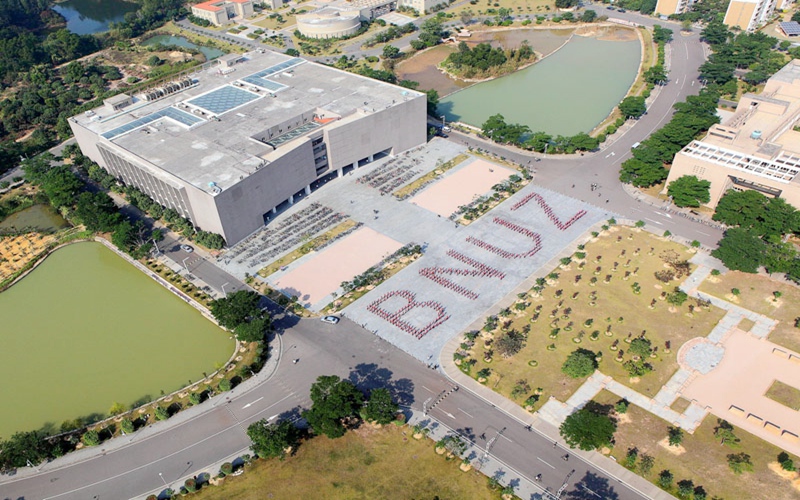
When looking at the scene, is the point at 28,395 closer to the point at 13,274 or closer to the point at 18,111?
the point at 13,274

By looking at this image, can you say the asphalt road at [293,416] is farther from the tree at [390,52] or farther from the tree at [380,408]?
the tree at [390,52]

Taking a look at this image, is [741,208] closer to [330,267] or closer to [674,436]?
[674,436]

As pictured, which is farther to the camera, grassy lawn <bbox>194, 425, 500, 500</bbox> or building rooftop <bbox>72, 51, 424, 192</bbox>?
building rooftop <bbox>72, 51, 424, 192</bbox>

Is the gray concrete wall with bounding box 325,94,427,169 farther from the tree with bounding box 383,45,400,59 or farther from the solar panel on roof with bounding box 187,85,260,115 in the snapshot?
the tree with bounding box 383,45,400,59

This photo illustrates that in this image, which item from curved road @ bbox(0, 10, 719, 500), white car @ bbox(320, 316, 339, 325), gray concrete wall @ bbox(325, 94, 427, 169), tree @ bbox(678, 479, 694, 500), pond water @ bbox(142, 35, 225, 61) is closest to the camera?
tree @ bbox(678, 479, 694, 500)

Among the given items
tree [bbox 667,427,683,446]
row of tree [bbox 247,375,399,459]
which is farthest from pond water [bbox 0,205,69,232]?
tree [bbox 667,427,683,446]

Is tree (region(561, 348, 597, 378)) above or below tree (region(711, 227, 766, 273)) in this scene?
below

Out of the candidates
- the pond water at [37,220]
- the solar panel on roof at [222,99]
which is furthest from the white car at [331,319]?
the pond water at [37,220]
